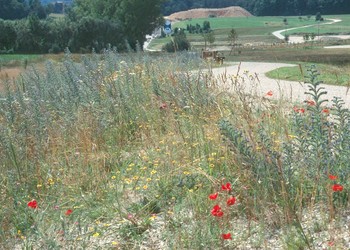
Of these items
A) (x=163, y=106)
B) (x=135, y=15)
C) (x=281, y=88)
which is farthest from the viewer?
(x=135, y=15)

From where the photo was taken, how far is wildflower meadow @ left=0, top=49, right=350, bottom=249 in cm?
451

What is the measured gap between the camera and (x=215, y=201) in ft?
16.1

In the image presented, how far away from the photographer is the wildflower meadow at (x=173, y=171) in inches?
178

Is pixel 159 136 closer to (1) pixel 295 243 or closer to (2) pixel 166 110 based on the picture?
(2) pixel 166 110

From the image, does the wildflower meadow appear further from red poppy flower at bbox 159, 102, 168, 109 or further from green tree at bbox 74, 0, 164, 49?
green tree at bbox 74, 0, 164, 49

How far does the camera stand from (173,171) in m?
5.73

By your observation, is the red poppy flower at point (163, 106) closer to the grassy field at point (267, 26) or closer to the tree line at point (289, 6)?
the grassy field at point (267, 26)

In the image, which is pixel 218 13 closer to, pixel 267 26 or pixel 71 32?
pixel 267 26

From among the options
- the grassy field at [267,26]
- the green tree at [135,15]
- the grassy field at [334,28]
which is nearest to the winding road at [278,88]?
the green tree at [135,15]

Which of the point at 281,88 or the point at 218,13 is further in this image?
the point at 218,13

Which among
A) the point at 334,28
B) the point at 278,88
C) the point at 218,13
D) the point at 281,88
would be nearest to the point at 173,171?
the point at 278,88

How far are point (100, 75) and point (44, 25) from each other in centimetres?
5661

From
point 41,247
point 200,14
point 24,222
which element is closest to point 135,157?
point 24,222

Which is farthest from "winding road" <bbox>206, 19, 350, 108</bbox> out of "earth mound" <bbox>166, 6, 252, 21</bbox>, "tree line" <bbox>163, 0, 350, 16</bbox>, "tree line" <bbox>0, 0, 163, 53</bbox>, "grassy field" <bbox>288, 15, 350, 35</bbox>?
"earth mound" <bbox>166, 6, 252, 21</bbox>
